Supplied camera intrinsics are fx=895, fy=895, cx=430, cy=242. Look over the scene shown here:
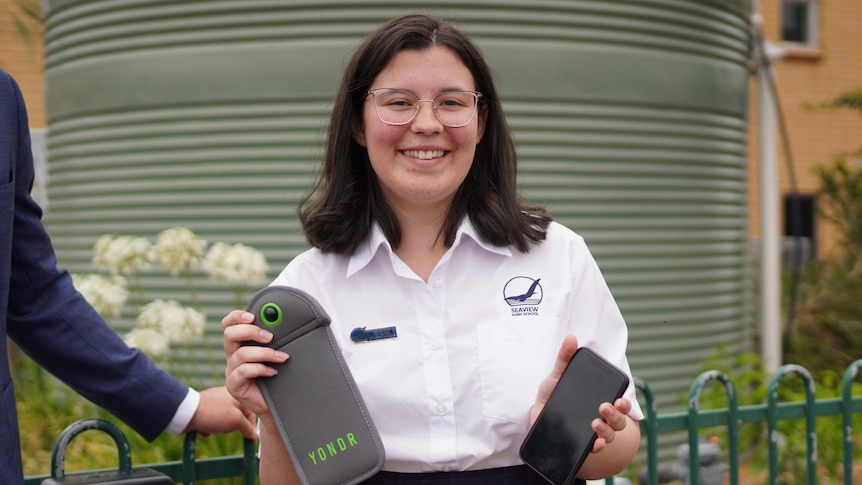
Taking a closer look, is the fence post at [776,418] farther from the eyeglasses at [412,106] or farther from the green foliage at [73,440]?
the green foliage at [73,440]

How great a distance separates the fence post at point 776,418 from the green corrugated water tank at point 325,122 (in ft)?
9.47

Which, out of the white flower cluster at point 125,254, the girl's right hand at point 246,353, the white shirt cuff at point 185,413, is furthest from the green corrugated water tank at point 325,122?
the girl's right hand at point 246,353

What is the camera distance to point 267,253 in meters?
5.95

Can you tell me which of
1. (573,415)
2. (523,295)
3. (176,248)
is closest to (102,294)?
(176,248)

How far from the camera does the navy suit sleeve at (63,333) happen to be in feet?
6.02

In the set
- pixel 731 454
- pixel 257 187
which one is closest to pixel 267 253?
pixel 257 187

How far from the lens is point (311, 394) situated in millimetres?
1699

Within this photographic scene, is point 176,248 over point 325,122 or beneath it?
beneath

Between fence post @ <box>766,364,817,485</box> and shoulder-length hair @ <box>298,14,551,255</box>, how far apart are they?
143 centimetres

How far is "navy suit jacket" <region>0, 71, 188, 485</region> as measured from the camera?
1.76 m

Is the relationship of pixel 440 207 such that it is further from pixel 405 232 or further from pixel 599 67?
pixel 599 67

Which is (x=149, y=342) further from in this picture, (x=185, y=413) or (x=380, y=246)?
(x=380, y=246)

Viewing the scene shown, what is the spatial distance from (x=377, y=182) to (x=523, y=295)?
0.45 metres

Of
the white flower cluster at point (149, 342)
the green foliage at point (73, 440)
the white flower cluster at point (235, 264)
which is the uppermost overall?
the white flower cluster at point (235, 264)
